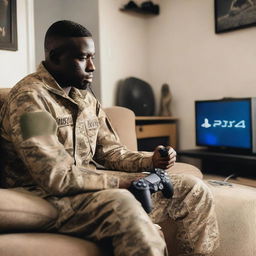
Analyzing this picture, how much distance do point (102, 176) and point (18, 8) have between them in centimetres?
174

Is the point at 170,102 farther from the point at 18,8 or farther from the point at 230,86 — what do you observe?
the point at 18,8

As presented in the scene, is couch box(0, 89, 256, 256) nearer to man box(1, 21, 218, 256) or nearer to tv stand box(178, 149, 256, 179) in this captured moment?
man box(1, 21, 218, 256)

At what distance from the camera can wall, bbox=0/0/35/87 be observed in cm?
244

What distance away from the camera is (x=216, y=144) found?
3188 millimetres

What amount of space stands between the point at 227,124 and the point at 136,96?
3.24ft

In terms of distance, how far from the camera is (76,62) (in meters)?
1.40

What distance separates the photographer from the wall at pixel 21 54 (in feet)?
8.00

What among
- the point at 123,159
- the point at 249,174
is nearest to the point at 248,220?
the point at 123,159

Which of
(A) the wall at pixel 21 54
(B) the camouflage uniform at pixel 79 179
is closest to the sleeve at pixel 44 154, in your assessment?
(B) the camouflage uniform at pixel 79 179

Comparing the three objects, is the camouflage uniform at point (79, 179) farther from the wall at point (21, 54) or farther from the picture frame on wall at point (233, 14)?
the picture frame on wall at point (233, 14)

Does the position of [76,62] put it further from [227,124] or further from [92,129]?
[227,124]

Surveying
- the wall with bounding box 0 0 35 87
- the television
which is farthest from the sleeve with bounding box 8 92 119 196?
the television

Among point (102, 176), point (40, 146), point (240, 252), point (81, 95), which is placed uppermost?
point (81, 95)

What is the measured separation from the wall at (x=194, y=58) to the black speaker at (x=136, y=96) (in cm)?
26
